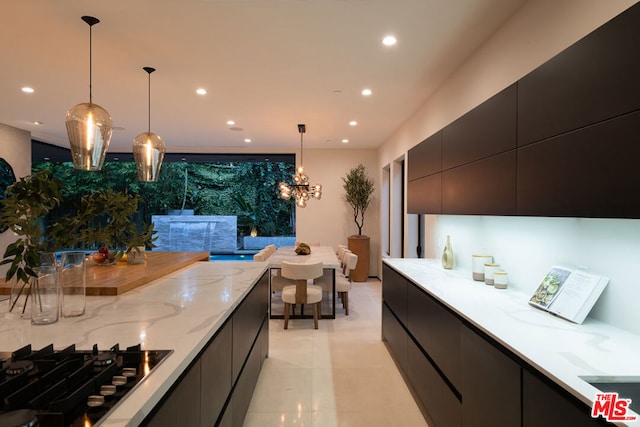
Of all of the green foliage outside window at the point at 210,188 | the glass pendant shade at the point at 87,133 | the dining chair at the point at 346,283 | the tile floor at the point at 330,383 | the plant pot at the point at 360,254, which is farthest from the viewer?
the green foliage outside window at the point at 210,188

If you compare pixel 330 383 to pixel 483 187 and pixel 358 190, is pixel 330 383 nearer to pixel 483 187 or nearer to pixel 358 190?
pixel 483 187

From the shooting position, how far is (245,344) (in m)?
2.23

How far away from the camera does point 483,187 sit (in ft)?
7.37

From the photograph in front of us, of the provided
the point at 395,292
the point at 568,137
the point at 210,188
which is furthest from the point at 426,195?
the point at 210,188

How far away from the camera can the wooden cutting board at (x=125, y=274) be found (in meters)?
1.87

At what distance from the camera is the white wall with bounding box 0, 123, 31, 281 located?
Answer: 5.51 m

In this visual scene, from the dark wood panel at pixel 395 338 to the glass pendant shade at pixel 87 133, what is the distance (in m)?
2.76

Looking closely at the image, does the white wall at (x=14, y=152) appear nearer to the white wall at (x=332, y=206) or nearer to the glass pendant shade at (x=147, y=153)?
the glass pendant shade at (x=147, y=153)

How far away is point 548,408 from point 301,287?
3201mm

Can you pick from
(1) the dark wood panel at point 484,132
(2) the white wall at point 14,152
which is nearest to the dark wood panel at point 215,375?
(1) the dark wood panel at point 484,132

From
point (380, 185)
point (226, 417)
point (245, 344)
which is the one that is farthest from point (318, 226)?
point (226, 417)

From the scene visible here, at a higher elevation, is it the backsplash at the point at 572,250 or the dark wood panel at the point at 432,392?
the backsplash at the point at 572,250

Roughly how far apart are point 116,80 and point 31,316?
10.0 ft

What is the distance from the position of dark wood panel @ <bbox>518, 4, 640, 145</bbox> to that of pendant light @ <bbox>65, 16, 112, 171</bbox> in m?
2.62
